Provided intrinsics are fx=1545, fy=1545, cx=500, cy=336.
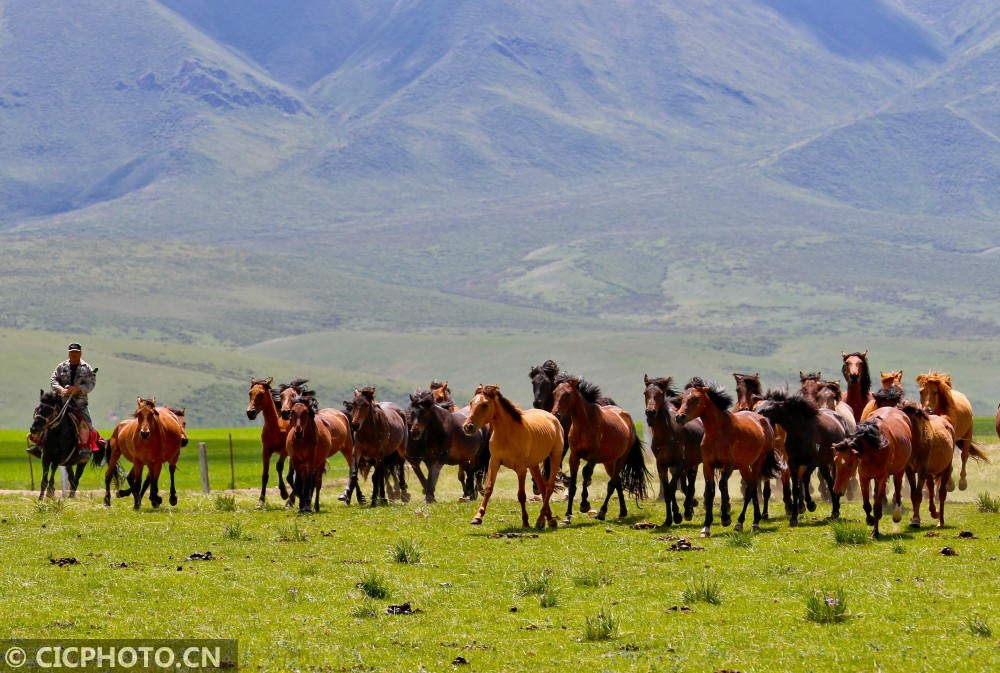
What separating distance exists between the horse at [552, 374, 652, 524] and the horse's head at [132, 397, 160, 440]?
7.17m

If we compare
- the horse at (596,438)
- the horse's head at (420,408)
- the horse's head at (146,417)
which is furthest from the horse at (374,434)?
the horse at (596,438)

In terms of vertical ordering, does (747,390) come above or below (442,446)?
above

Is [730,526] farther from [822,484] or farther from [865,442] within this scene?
[822,484]

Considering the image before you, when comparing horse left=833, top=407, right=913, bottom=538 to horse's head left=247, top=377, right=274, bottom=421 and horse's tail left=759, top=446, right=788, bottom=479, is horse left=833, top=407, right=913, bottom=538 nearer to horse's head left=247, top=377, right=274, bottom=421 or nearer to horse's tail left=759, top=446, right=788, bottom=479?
horse's tail left=759, top=446, right=788, bottom=479

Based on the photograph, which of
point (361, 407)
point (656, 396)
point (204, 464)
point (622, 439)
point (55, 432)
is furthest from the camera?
point (204, 464)

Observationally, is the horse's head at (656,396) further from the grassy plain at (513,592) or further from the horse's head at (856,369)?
the horse's head at (856,369)

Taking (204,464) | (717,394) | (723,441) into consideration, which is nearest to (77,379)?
(204,464)

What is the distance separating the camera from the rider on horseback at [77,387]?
28.9m

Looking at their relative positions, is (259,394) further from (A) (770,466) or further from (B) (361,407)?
(A) (770,466)

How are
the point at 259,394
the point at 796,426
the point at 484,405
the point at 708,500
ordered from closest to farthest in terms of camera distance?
1. the point at 708,500
2. the point at 484,405
3. the point at 796,426
4. the point at 259,394

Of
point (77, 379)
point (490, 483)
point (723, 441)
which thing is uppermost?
point (77, 379)

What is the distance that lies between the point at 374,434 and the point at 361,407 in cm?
84

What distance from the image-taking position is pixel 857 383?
29.3m

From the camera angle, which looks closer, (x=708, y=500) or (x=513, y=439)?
(x=708, y=500)
